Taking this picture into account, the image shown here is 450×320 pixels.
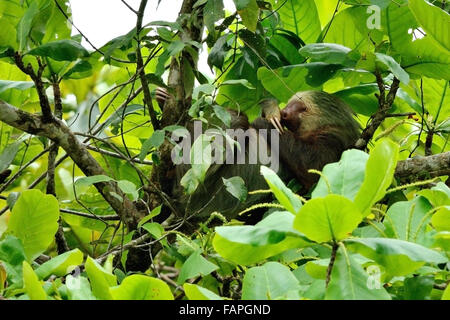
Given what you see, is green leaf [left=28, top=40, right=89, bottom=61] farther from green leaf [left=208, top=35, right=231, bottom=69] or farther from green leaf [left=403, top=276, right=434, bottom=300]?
green leaf [left=403, top=276, right=434, bottom=300]

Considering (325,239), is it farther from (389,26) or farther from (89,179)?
(389,26)

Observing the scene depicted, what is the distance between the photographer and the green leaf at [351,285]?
1.56m

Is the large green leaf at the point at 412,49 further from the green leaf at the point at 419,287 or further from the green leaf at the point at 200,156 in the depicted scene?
the green leaf at the point at 419,287

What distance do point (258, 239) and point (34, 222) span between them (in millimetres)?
1106

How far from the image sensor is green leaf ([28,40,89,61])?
296cm

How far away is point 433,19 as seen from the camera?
299 cm

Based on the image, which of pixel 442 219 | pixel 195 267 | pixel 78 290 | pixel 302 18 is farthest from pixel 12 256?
pixel 302 18

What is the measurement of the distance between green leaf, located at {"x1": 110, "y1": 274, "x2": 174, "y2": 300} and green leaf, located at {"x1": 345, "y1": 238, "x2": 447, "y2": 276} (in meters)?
0.51

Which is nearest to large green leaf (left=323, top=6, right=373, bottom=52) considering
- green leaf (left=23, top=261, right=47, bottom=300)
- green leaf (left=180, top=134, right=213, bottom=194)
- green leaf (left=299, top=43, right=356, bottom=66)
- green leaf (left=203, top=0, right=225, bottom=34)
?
green leaf (left=299, top=43, right=356, bottom=66)

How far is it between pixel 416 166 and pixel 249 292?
1.81 metres

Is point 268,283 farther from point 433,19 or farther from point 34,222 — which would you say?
point 433,19

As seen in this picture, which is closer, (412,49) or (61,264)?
(61,264)

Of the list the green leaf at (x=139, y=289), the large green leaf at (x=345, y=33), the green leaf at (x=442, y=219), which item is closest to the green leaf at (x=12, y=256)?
the green leaf at (x=139, y=289)
